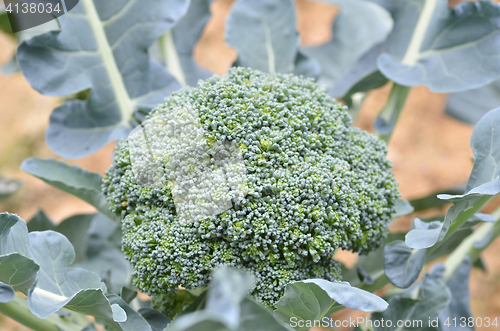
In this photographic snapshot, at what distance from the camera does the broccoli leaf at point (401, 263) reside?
708 mm

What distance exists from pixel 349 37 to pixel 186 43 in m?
0.51

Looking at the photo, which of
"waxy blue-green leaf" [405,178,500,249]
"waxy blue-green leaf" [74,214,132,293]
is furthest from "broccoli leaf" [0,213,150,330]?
"waxy blue-green leaf" [405,178,500,249]

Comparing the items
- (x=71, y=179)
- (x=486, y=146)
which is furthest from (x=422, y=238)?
(x=71, y=179)

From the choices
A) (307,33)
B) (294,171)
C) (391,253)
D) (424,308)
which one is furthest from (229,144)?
(307,33)

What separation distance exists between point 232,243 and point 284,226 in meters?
0.09

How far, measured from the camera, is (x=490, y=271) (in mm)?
1560

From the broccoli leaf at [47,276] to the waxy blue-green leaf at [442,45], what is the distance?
77 centimetres

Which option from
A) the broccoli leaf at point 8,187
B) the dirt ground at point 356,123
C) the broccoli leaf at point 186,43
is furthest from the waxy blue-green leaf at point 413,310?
the broccoli leaf at point 8,187

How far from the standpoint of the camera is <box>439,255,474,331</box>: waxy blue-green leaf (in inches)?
37.6

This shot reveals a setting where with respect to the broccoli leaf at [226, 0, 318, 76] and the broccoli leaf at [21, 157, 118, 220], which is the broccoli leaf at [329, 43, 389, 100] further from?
the broccoli leaf at [21, 157, 118, 220]

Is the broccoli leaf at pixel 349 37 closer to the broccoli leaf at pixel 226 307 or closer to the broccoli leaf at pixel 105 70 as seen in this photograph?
the broccoli leaf at pixel 105 70

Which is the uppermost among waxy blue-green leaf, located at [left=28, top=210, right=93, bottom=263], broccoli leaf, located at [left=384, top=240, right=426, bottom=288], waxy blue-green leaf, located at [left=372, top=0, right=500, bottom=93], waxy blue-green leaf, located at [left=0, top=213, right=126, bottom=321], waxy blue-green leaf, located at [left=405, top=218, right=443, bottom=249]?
waxy blue-green leaf, located at [left=372, top=0, right=500, bottom=93]

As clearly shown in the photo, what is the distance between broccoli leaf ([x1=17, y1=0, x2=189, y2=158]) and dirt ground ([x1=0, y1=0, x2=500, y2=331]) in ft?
3.24

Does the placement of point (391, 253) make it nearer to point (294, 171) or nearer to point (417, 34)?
point (294, 171)
